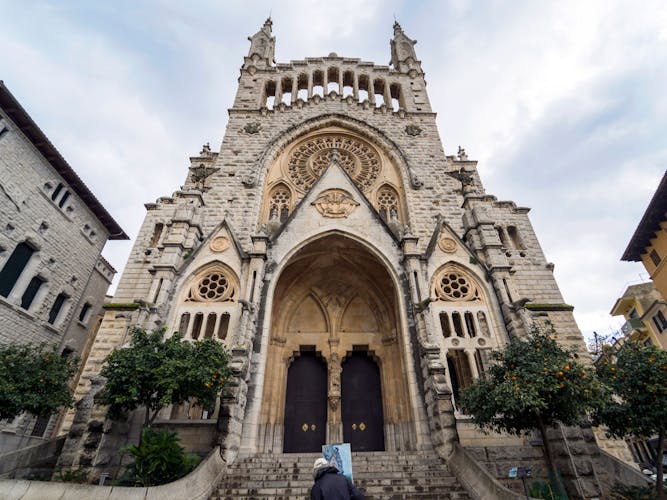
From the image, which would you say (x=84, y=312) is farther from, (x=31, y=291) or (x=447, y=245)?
(x=447, y=245)

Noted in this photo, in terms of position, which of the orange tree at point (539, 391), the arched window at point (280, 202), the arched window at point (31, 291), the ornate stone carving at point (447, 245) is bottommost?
the orange tree at point (539, 391)

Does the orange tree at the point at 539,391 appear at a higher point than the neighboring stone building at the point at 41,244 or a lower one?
lower

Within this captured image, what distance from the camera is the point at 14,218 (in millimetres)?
13727

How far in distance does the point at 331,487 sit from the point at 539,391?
5.74m

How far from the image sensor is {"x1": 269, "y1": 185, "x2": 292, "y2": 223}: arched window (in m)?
17.6

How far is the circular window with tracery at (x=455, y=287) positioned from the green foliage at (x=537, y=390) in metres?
4.55

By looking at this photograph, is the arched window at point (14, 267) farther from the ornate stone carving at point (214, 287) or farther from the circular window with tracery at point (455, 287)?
the circular window with tracery at point (455, 287)

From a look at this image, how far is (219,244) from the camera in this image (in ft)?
45.7

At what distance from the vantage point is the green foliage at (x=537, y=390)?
23.5 ft

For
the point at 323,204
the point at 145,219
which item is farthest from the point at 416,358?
the point at 145,219

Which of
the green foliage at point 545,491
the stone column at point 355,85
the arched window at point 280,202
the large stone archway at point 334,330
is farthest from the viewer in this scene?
the stone column at point 355,85

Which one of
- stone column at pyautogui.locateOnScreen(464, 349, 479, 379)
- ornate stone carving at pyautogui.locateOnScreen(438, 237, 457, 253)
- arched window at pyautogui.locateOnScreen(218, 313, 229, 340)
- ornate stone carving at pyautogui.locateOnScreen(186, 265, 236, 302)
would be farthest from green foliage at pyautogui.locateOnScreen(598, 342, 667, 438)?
ornate stone carving at pyautogui.locateOnScreen(186, 265, 236, 302)

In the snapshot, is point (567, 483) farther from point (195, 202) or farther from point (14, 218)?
point (14, 218)

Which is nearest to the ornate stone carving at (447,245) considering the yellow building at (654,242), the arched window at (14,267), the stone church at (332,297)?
the stone church at (332,297)
